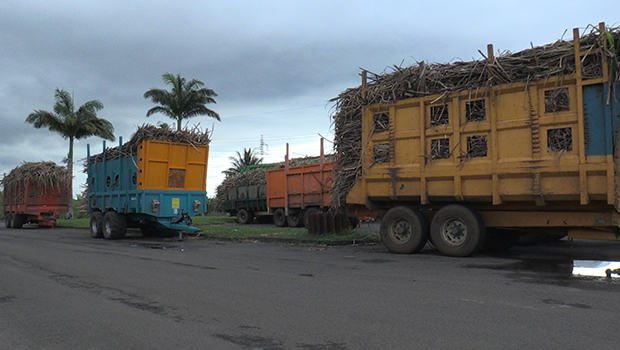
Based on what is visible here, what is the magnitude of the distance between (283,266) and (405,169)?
10.8 ft

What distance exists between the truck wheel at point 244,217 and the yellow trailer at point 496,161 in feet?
52.8

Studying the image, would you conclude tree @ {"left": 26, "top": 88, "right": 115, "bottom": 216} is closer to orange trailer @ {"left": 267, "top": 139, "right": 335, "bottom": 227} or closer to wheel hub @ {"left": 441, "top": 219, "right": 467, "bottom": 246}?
orange trailer @ {"left": 267, "top": 139, "right": 335, "bottom": 227}

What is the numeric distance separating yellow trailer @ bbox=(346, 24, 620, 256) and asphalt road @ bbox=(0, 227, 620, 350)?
0.75 m

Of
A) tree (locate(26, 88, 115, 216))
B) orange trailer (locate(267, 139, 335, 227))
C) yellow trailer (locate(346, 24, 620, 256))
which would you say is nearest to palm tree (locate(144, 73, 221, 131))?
tree (locate(26, 88, 115, 216))

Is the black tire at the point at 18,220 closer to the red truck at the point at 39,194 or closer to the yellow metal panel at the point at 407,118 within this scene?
the red truck at the point at 39,194

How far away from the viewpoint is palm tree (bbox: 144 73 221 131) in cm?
3994

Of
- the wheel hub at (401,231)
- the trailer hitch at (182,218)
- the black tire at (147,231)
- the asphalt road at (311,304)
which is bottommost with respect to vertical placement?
the asphalt road at (311,304)

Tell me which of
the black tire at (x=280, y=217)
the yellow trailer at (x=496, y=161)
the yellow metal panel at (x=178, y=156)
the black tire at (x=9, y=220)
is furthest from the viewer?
the black tire at (x=9, y=220)

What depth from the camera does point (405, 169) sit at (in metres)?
10.8

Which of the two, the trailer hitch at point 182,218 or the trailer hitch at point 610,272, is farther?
the trailer hitch at point 182,218

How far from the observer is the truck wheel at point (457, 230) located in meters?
9.84

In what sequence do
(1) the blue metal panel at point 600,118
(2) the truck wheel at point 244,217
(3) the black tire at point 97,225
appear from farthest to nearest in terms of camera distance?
1. (2) the truck wheel at point 244,217
2. (3) the black tire at point 97,225
3. (1) the blue metal panel at point 600,118

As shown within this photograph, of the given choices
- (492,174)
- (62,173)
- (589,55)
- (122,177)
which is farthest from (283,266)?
(62,173)

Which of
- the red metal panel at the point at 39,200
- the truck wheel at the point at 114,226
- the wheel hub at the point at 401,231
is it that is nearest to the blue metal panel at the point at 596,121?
the wheel hub at the point at 401,231
